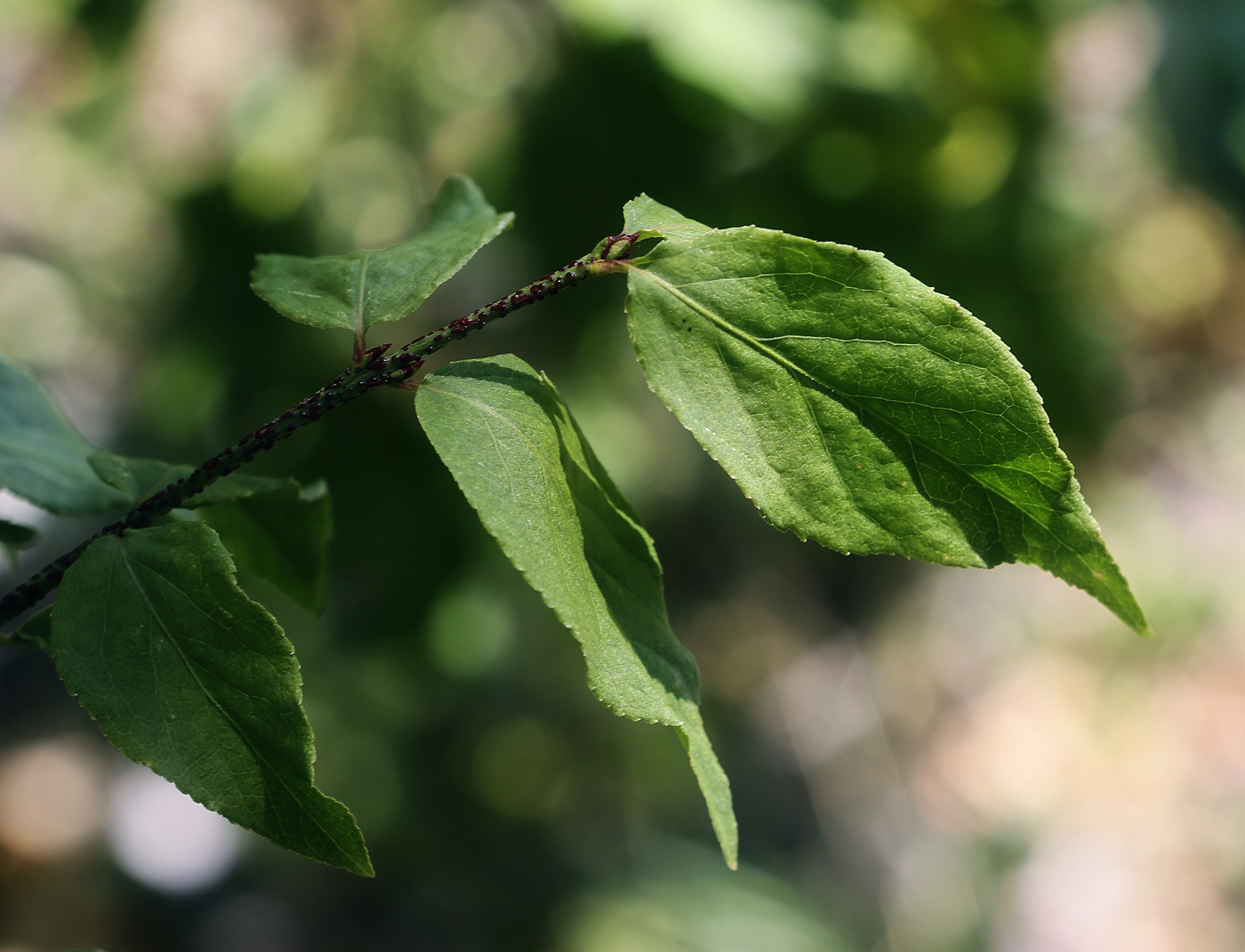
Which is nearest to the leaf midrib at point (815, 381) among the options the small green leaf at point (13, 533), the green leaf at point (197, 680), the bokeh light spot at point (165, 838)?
the green leaf at point (197, 680)

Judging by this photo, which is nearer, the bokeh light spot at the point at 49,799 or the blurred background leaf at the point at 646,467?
the blurred background leaf at the point at 646,467

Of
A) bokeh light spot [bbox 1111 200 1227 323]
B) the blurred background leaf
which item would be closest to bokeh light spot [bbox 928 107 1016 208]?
the blurred background leaf

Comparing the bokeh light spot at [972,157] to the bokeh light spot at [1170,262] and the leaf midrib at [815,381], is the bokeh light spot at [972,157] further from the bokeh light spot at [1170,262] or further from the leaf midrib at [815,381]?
the leaf midrib at [815,381]

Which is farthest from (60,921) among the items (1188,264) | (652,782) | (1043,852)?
(1188,264)

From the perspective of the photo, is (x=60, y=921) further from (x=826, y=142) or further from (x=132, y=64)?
(x=826, y=142)

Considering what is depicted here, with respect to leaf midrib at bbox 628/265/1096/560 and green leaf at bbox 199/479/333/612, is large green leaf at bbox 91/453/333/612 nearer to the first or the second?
green leaf at bbox 199/479/333/612

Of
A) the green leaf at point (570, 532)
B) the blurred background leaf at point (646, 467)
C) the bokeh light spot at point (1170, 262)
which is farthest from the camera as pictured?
the bokeh light spot at point (1170, 262)

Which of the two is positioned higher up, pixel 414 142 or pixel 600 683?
pixel 600 683
